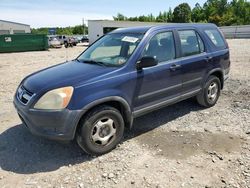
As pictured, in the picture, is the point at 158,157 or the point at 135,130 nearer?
the point at 158,157

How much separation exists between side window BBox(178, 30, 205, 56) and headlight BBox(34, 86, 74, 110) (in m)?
2.47

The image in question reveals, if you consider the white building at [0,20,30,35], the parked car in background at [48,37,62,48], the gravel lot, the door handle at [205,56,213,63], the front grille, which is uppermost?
the white building at [0,20,30,35]

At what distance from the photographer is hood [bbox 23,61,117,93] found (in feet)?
12.2

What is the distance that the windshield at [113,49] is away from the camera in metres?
4.32

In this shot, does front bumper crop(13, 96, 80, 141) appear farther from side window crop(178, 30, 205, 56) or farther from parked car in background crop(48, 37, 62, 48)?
parked car in background crop(48, 37, 62, 48)

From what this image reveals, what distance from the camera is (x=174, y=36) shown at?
16.0ft

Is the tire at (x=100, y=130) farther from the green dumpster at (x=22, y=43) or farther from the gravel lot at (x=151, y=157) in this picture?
the green dumpster at (x=22, y=43)

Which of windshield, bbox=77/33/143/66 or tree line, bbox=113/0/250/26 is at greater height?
tree line, bbox=113/0/250/26

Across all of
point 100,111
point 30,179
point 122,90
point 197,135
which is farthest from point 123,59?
point 30,179

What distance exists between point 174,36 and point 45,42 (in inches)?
1000

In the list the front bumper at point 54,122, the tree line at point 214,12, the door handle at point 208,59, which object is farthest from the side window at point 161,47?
the tree line at point 214,12

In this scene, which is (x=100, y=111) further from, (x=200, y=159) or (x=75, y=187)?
(x=200, y=159)

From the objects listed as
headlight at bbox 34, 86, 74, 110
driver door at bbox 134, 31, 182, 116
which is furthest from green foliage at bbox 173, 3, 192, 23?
headlight at bbox 34, 86, 74, 110

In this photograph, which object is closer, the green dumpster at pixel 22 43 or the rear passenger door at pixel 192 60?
the rear passenger door at pixel 192 60
